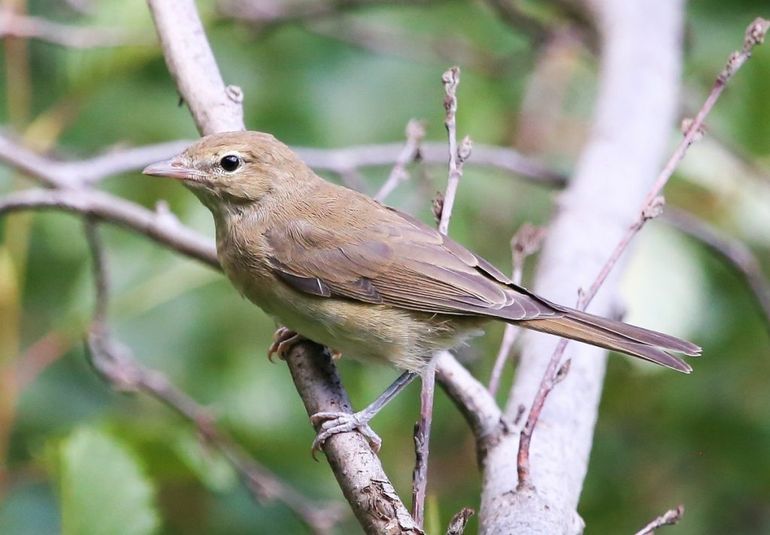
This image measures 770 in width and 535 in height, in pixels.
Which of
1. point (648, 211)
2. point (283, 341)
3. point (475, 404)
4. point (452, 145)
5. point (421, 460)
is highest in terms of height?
point (452, 145)

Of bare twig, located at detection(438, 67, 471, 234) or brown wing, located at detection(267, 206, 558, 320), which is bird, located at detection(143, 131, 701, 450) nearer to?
brown wing, located at detection(267, 206, 558, 320)

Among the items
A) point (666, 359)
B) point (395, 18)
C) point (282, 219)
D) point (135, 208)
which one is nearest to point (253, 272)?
point (282, 219)

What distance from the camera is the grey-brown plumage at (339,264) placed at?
3264mm

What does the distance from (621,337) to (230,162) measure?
1357 millimetres

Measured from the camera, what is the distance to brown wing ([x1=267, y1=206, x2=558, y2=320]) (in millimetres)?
3312

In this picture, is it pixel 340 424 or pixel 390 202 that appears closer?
pixel 340 424

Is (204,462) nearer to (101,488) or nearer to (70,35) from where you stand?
(101,488)

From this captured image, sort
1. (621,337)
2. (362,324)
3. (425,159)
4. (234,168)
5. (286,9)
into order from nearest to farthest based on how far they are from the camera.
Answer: (621,337) < (362,324) < (234,168) < (425,159) < (286,9)

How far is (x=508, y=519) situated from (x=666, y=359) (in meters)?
0.81

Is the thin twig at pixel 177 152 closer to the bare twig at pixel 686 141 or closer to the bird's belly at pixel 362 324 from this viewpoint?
the bird's belly at pixel 362 324

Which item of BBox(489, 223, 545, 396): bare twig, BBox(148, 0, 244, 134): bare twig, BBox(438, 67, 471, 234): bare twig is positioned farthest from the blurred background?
BBox(438, 67, 471, 234): bare twig

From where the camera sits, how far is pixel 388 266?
3.43 metres

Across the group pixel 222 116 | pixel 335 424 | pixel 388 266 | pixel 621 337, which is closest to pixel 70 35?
pixel 222 116

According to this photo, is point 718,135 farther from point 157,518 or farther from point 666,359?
point 157,518
